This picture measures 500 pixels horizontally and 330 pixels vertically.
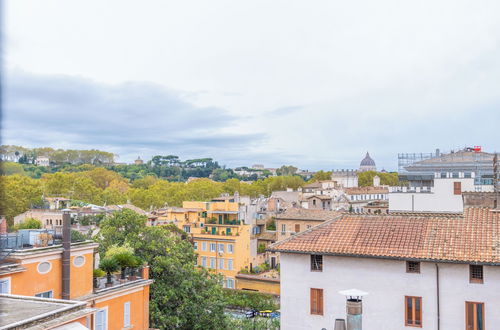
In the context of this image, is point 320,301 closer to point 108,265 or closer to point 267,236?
point 108,265

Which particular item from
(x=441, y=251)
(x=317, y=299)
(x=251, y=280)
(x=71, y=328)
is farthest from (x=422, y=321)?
(x=251, y=280)

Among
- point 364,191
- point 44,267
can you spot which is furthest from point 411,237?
point 364,191

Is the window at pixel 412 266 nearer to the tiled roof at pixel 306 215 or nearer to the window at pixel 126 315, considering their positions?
the window at pixel 126 315

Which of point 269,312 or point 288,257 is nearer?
point 288,257

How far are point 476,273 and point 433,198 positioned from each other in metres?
3.59

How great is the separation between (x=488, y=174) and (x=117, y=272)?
16.8 metres

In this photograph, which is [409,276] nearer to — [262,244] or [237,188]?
[262,244]

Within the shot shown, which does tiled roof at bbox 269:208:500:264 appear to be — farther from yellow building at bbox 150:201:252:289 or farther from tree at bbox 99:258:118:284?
yellow building at bbox 150:201:252:289

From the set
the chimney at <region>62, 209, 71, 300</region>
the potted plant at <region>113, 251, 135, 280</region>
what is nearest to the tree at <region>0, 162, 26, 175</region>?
the chimney at <region>62, 209, 71, 300</region>

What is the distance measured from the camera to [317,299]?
1168 cm

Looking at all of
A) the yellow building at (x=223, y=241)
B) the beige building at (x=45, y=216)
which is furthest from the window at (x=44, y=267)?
the beige building at (x=45, y=216)

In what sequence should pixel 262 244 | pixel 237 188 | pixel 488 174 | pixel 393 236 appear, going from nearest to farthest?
pixel 393 236, pixel 488 174, pixel 262 244, pixel 237 188

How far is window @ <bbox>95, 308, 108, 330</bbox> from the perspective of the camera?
11117 mm

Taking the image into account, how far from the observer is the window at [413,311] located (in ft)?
35.0
